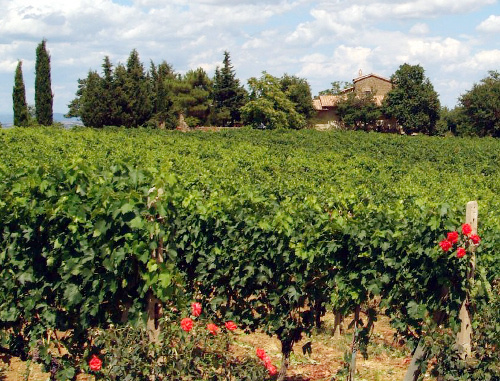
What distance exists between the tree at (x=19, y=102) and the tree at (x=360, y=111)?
3577cm

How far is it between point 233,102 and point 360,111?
15580 millimetres

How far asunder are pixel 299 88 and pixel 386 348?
71.1 metres

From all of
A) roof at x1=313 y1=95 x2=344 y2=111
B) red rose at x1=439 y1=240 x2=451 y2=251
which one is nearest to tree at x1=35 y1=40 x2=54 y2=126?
roof at x1=313 y1=95 x2=344 y2=111

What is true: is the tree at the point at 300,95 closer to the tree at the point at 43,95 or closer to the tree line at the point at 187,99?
the tree line at the point at 187,99

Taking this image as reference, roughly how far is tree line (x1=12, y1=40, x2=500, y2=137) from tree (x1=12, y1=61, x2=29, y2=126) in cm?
10

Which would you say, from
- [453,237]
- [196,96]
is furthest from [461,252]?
[196,96]

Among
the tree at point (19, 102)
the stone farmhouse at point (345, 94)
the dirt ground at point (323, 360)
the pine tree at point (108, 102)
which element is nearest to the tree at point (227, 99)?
the stone farmhouse at point (345, 94)

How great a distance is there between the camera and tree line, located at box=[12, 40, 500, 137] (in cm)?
6278

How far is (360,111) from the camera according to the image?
7394 cm

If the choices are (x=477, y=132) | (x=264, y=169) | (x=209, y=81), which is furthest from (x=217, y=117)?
(x=264, y=169)

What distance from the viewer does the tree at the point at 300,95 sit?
77.3 metres

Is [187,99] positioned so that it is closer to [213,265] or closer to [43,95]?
[43,95]

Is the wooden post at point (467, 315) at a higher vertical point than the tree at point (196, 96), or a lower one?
lower

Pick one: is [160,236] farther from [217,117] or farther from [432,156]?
[217,117]
